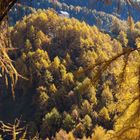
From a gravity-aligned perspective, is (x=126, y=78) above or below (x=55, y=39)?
below

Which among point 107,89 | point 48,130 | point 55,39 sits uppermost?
point 55,39

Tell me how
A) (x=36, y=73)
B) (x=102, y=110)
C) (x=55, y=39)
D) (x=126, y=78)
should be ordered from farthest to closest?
(x=55, y=39), (x=36, y=73), (x=102, y=110), (x=126, y=78)

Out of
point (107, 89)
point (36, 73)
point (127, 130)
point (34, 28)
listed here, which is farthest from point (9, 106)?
point (127, 130)

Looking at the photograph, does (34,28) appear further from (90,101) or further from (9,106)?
(90,101)

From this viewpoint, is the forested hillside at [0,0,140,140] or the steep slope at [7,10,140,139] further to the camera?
the steep slope at [7,10,140,139]

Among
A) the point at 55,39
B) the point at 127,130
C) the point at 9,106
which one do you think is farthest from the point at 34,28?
the point at 127,130

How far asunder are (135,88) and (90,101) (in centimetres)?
12572

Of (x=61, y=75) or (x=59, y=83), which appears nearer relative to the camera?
A: (x=59, y=83)

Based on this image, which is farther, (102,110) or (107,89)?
(107,89)

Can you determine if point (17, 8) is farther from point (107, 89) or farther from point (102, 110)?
point (107, 89)

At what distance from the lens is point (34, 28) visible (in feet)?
500

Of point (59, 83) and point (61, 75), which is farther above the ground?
point (61, 75)

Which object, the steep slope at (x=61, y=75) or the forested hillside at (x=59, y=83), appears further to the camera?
the steep slope at (x=61, y=75)

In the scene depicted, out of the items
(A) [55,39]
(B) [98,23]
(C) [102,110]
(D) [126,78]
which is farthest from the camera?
(A) [55,39]
